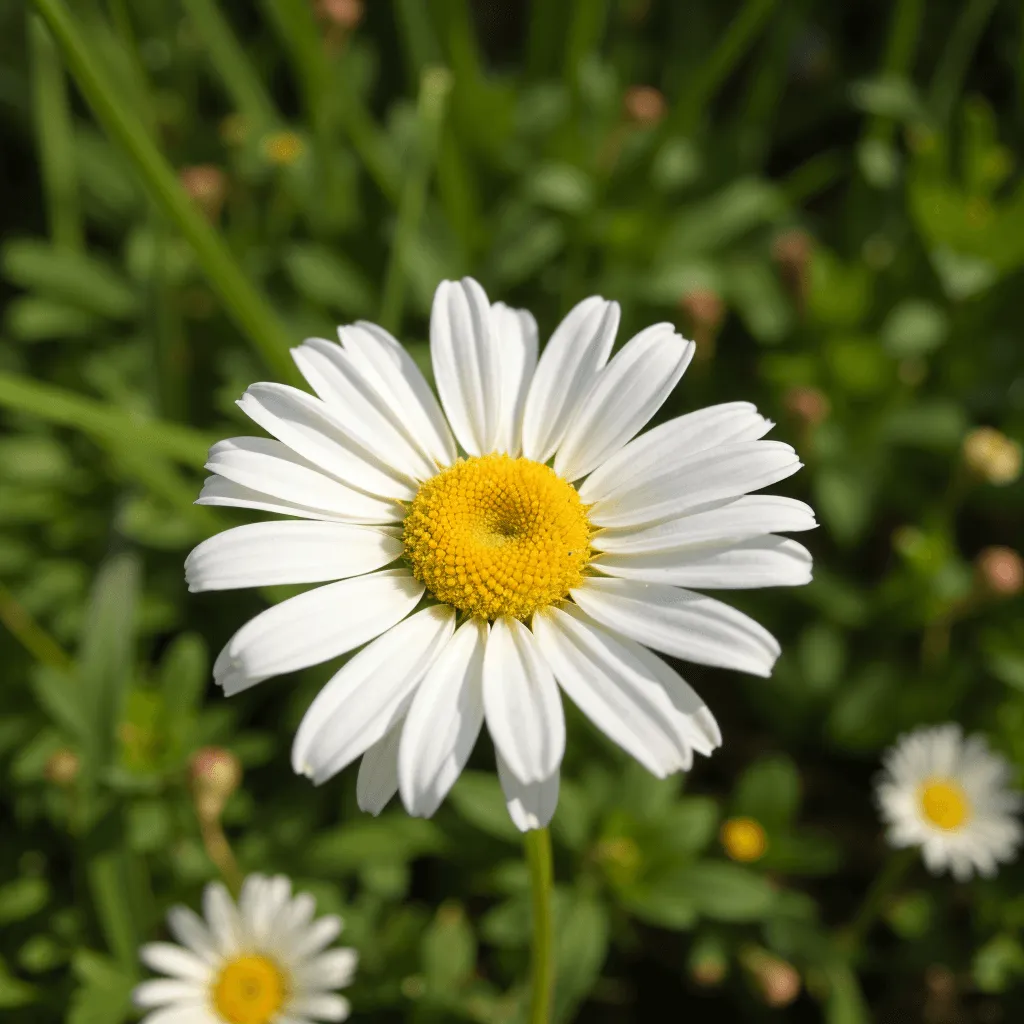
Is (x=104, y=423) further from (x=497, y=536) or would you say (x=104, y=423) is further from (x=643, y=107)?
(x=643, y=107)

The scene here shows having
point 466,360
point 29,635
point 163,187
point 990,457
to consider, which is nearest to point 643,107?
point 990,457

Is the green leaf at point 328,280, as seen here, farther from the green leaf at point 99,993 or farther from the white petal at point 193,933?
the green leaf at point 99,993

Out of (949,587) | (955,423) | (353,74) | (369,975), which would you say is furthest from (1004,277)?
(369,975)

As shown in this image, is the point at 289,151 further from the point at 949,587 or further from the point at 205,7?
the point at 949,587

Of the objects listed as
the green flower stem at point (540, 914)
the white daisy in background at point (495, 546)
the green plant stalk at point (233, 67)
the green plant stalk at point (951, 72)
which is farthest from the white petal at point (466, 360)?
the green plant stalk at point (951, 72)

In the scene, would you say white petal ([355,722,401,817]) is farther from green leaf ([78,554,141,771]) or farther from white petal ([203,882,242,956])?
green leaf ([78,554,141,771])

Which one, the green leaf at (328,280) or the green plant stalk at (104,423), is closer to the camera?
the green plant stalk at (104,423)
